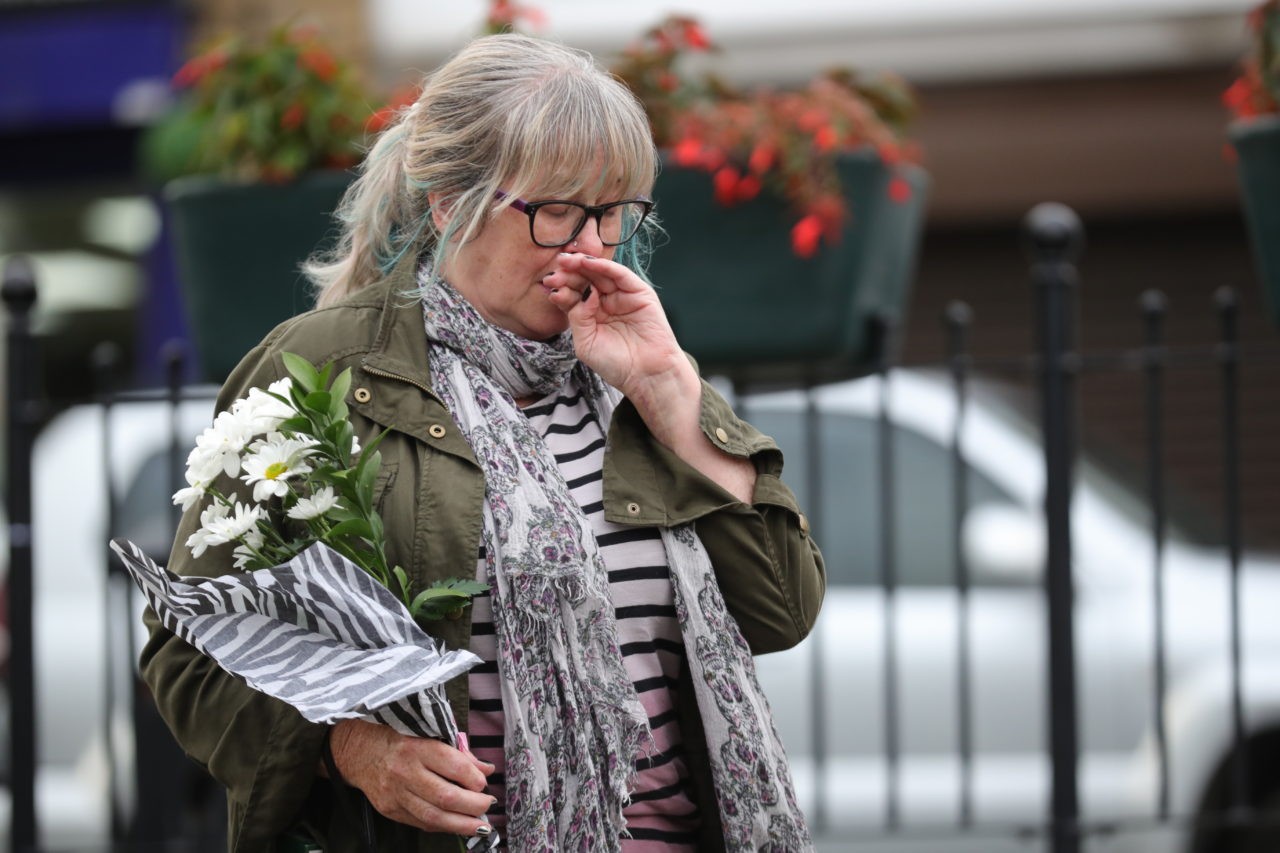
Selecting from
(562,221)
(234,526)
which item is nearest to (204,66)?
(562,221)

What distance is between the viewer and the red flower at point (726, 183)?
3.23 m

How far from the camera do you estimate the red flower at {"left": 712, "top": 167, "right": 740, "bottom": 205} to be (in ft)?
10.6

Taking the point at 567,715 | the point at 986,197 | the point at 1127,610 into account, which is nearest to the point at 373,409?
the point at 567,715

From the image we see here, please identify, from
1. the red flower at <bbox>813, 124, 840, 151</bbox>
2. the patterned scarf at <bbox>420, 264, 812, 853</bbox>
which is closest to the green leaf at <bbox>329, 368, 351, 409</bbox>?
the patterned scarf at <bbox>420, 264, 812, 853</bbox>

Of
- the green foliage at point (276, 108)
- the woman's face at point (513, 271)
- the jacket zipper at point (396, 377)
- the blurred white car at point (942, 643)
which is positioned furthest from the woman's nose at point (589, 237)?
the blurred white car at point (942, 643)

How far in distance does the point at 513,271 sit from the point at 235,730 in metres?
0.66

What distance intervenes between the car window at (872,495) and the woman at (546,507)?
251 centimetres

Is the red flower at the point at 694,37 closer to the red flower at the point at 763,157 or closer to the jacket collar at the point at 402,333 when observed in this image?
the red flower at the point at 763,157

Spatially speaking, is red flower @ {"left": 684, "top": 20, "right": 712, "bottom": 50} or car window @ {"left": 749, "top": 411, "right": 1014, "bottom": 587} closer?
red flower @ {"left": 684, "top": 20, "right": 712, "bottom": 50}

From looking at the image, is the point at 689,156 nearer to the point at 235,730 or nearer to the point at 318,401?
the point at 318,401

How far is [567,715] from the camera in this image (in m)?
2.02

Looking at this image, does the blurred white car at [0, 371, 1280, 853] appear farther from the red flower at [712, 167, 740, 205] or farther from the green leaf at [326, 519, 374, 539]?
the green leaf at [326, 519, 374, 539]

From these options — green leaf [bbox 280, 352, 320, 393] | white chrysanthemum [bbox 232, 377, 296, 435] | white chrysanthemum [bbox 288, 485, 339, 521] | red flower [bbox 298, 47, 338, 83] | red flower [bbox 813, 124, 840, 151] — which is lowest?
white chrysanthemum [bbox 288, 485, 339, 521]

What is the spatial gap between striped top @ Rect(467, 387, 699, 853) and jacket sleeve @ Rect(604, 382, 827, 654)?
4 cm
